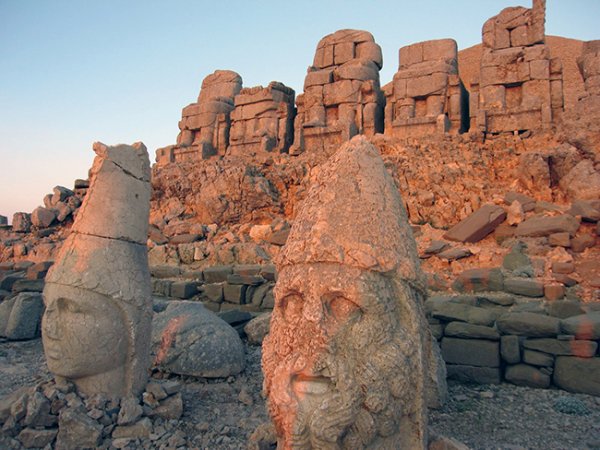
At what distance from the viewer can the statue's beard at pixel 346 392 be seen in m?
2.16

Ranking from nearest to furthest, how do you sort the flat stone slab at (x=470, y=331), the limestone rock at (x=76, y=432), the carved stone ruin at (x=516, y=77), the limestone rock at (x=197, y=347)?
the limestone rock at (x=76, y=432) → the limestone rock at (x=197, y=347) → the flat stone slab at (x=470, y=331) → the carved stone ruin at (x=516, y=77)

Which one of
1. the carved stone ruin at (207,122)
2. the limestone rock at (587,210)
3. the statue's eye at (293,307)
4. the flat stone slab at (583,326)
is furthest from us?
the carved stone ruin at (207,122)

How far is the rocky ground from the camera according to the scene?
3.59m

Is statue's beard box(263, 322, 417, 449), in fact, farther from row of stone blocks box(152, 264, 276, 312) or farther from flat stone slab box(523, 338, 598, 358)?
row of stone blocks box(152, 264, 276, 312)

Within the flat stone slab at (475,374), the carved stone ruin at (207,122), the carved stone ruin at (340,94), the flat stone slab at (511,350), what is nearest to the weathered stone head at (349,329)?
the flat stone slab at (475,374)

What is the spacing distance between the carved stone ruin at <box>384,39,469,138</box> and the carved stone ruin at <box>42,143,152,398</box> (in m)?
9.35

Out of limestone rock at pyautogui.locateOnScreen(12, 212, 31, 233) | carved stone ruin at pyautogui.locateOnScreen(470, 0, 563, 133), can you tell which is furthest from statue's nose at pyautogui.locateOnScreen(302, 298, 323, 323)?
limestone rock at pyautogui.locateOnScreen(12, 212, 31, 233)

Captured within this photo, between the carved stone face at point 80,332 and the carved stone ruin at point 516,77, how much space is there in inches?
392

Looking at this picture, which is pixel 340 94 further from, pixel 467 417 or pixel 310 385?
pixel 310 385

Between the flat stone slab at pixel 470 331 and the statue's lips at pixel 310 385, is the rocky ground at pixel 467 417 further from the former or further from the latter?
the statue's lips at pixel 310 385

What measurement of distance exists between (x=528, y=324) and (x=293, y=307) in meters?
3.57

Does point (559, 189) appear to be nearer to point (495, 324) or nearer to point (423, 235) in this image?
point (423, 235)

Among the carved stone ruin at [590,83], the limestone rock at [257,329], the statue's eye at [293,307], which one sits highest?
the carved stone ruin at [590,83]

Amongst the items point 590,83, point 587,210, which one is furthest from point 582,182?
point 590,83
